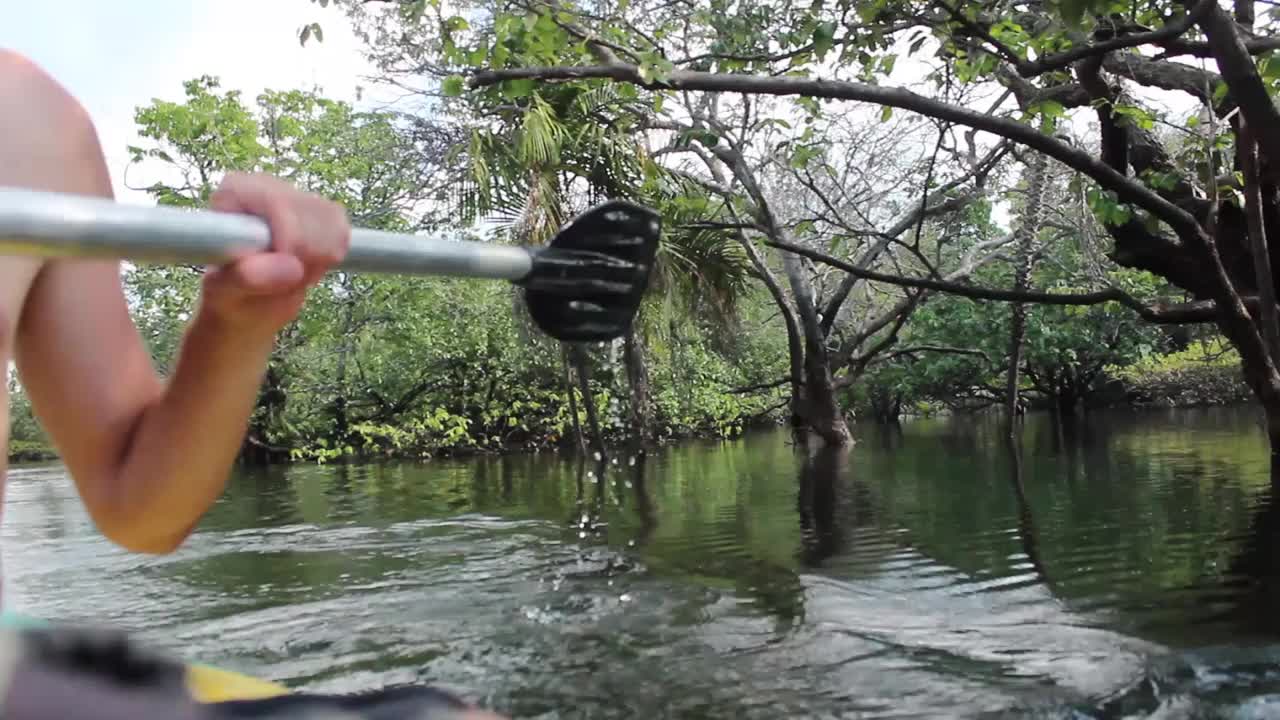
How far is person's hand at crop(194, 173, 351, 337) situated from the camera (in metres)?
0.97

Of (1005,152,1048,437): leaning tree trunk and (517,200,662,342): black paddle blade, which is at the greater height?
(1005,152,1048,437): leaning tree trunk

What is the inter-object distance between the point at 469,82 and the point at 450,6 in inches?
272

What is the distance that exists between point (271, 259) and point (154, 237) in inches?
3.9

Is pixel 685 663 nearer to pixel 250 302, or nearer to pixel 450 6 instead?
pixel 250 302

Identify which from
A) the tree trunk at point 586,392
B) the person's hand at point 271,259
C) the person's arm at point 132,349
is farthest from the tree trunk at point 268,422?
the person's hand at point 271,259

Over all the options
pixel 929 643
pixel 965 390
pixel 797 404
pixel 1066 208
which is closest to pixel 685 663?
pixel 929 643

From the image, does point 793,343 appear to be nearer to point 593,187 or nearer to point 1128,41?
point 593,187

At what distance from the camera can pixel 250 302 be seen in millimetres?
1002

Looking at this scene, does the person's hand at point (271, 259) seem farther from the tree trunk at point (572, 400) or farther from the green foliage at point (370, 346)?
the green foliage at point (370, 346)

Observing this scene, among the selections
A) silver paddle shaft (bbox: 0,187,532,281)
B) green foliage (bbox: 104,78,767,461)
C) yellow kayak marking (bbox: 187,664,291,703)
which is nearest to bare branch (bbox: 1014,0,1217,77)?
silver paddle shaft (bbox: 0,187,532,281)

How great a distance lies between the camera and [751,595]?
4.85 meters

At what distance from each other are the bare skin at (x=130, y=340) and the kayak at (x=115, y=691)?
45 centimetres

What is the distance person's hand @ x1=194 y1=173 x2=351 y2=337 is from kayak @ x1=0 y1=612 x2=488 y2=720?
1.42ft

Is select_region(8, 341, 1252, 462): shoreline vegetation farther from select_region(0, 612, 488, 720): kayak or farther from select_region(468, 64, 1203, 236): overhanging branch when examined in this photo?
select_region(0, 612, 488, 720): kayak
